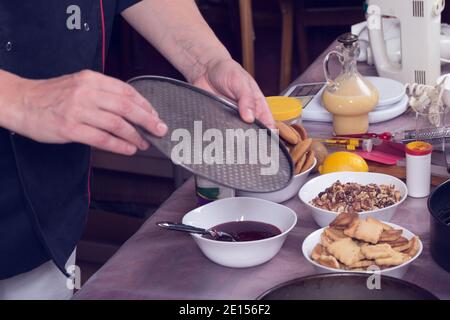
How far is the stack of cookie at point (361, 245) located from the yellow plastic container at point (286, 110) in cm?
47

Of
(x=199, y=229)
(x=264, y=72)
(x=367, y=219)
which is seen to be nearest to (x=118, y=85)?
(x=199, y=229)

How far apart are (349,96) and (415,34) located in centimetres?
40

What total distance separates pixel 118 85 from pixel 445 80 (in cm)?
101

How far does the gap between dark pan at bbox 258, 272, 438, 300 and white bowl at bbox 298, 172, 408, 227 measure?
0.27 m

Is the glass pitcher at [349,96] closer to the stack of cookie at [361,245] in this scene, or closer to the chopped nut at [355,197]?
the chopped nut at [355,197]

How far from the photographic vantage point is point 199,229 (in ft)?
4.31

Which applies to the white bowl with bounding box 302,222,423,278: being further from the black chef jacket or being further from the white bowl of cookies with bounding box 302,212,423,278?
the black chef jacket

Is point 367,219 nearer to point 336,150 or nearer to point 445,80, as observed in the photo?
point 336,150

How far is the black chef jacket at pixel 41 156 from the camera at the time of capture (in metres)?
1.39

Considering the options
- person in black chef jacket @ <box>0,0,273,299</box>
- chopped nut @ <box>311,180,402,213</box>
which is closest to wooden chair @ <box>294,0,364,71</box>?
person in black chef jacket @ <box>0,0,273,299</box>

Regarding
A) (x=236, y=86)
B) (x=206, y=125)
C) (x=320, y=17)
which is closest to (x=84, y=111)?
(x=206, y=125)

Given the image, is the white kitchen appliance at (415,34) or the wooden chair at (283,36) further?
the wooden chair at (283,36)

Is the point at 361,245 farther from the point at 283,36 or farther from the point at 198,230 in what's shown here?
the point at 283,36

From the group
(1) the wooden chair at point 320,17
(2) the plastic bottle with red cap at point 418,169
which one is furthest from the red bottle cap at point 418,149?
(1) the wooden chair at point 320,17
